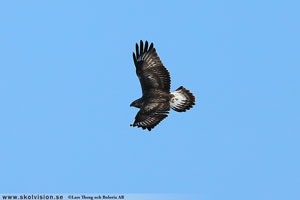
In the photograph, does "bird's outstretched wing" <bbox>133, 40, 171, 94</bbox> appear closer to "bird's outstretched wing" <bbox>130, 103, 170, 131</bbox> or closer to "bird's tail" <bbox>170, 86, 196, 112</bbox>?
"bird's tail" <bbox>170, 86, 196, 112</bbox>

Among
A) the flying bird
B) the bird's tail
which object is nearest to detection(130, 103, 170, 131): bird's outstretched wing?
the flying bird

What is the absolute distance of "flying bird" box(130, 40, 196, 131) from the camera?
41.4ft

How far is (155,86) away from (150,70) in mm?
490

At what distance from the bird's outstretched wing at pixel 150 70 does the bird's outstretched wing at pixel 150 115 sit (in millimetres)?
794

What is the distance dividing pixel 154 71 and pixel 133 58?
2.37 feet

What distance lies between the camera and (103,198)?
10.7 metres

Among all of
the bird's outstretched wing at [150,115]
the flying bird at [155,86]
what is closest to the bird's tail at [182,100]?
the flying bird at [155,86]

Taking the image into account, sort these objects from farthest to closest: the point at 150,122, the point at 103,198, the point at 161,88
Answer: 1. the point at 161,88
2. the point at 150,122
3. the point at 103,198

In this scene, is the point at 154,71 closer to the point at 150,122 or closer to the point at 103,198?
the point at 150,122

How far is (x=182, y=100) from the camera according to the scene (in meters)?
13.0

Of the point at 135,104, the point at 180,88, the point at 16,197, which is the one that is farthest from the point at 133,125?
the point at 16,197

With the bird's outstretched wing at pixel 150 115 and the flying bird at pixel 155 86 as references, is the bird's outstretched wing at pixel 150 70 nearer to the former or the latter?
the flying bird at pixel 155 86

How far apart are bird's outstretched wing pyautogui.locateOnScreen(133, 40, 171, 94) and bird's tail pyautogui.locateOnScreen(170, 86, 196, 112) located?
34cm

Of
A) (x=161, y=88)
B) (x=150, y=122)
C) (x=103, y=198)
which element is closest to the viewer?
(x=103, y=198)
